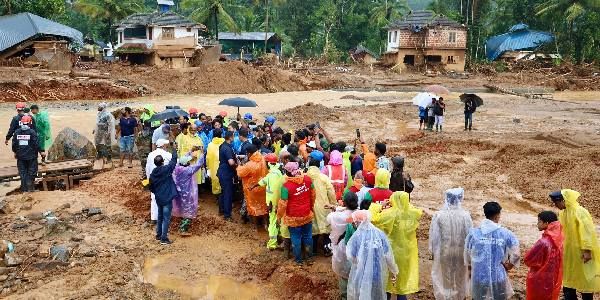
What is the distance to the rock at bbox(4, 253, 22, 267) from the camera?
7391 millimetres

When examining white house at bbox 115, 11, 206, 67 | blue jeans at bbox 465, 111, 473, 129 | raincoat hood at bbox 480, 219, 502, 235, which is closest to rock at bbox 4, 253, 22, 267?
raincoat hood at bbox 480, 219, 502, 235

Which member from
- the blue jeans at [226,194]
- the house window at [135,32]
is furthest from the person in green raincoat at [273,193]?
the house window at [135,32]

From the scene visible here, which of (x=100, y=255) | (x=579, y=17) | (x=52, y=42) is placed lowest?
(x=100, y=255)

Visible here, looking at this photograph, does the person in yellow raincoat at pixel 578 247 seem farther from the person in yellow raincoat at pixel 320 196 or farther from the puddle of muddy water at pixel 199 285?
the puddle of muddy water at pixel 199 285

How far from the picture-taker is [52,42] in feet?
117

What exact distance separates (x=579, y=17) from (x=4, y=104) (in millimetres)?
44577

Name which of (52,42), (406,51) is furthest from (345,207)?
(406,51)

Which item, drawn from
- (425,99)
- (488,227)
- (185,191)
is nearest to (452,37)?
(425,99)

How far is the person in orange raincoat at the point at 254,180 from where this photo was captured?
28.3ft

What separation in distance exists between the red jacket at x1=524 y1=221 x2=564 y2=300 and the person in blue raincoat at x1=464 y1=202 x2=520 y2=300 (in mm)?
290

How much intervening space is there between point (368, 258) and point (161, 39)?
40657mm

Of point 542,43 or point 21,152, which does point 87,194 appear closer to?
point 21,152

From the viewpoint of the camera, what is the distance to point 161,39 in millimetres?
43031

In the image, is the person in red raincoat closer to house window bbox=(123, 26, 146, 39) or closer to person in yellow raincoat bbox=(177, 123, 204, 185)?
person in yellow raincoat bbox=(177, 123, 204, 185)
